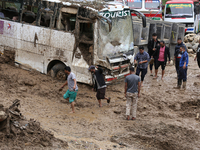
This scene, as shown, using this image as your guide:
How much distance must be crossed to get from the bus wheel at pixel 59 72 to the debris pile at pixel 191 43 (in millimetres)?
10271

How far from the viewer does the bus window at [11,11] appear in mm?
10455

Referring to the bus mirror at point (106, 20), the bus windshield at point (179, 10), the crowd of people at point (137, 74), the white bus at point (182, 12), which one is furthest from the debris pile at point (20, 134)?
the bus windshield at point (179, 10)

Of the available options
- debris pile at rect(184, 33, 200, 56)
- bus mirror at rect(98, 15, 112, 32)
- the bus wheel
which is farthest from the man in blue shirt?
debris pile at rect(184, 33, 200, 56)

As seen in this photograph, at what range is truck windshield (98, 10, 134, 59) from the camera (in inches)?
353

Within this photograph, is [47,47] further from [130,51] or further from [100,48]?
[130,51]

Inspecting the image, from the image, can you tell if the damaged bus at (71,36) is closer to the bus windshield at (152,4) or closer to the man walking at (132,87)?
the man walking at (132,87)

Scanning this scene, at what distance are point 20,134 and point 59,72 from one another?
15.9 ft

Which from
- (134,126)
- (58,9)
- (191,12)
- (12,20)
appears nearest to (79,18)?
(58,9)

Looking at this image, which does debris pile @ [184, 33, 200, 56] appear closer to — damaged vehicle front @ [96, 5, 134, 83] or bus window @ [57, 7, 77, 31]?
damaged vehicle front @ [96, 5, 134, 83]

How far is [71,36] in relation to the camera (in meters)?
9.12

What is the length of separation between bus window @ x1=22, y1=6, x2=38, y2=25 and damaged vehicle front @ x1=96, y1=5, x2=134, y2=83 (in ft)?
8.63

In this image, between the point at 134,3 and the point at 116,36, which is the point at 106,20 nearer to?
the point at 116,36

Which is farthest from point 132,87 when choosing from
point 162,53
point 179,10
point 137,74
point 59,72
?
point 179,10

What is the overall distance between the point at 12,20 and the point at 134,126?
627cm
